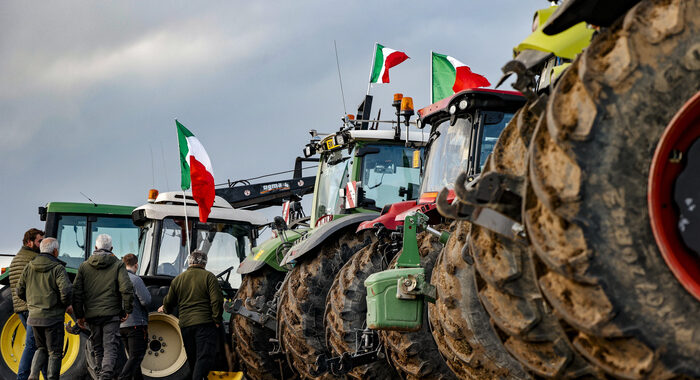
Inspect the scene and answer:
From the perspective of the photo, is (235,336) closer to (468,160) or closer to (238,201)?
(468,160)

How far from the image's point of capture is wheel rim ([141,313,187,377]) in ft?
35.9

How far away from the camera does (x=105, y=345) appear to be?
9422 mm

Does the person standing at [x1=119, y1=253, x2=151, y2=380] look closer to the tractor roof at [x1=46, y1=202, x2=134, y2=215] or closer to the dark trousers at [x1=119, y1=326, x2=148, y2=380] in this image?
the dark trousers at [x1=119, y1=326, x2=148, y2=380]

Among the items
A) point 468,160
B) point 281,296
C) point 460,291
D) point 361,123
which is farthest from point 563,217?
point 361,123

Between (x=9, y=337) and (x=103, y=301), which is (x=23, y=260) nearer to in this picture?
(x=103, y=301)

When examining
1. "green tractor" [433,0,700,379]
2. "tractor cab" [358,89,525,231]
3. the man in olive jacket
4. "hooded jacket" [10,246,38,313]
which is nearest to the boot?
the man in olive jacket

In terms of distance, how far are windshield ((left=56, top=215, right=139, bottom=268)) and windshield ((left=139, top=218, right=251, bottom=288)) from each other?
5.58 feet

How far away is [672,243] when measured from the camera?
215 cm

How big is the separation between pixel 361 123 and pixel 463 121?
3.47 m

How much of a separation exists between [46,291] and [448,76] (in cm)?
561

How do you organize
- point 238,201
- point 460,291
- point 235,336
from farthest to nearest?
point 238,201
point 235,336
point 460,291

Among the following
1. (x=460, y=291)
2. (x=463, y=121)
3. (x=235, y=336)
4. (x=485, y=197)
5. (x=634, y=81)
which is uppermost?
(x=463, y=121)

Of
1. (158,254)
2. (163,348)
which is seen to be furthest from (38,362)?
(158,254)

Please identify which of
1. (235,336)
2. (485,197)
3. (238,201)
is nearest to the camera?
(485,197)
